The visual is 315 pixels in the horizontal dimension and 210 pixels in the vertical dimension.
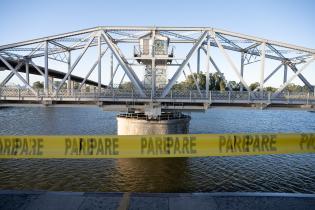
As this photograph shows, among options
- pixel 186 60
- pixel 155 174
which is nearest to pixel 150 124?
pixel 186 60

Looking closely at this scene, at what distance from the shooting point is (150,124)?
30.5 m

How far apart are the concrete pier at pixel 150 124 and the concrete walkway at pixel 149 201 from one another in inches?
857

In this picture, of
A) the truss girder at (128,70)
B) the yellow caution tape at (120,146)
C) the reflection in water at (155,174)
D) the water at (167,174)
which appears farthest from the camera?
the truss girder at (128,70)

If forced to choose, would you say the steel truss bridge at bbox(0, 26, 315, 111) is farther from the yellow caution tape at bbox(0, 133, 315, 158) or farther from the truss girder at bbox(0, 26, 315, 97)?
the yellow caution tape at bbox(0, 133, 315, 158)

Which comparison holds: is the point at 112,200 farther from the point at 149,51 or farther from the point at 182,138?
the point at 149,51

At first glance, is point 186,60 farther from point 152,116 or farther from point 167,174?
point 167,174

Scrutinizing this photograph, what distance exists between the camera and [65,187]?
18234mm

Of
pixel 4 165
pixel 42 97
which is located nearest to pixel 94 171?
pixel 4 165

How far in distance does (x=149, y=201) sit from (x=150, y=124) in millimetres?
22138

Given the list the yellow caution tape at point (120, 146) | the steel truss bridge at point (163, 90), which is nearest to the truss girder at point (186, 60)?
the steel truss bridge at point (163, 90)

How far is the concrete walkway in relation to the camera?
8.05 metres

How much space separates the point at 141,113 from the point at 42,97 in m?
12.0

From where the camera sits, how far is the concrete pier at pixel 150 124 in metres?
30.7

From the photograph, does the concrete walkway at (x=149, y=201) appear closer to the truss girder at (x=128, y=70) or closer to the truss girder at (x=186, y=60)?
the truss girder at (x=186, y=60)
